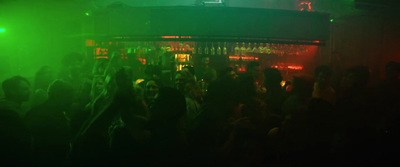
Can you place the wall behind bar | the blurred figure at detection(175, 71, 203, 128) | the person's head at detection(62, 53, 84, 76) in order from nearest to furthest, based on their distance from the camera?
the blurred figure at detection(175, 71, 203, 128) → the person's head at detection(62, 53, 84, 76) → the wall behind bar

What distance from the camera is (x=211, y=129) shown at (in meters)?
2.99

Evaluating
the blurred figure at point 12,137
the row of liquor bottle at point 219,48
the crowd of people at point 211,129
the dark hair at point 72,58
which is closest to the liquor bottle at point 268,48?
the row of liquor bottle at point 219,48

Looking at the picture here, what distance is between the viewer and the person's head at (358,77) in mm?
3473

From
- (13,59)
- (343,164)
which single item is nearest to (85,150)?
(343,164)

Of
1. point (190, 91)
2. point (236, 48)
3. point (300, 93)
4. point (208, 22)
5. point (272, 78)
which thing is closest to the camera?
point (300, 93)

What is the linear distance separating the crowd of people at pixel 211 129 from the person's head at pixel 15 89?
1 centimetres

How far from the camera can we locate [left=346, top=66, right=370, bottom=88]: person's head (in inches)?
137

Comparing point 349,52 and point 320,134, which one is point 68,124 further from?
point 349,52

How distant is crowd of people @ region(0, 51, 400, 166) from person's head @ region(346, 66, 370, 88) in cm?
1

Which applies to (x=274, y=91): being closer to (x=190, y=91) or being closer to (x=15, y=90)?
(x=190, y=91)

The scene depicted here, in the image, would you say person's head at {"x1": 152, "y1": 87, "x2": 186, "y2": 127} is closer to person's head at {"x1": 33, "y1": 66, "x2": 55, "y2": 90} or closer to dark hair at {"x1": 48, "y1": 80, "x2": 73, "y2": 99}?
dark hair at {"x1": 48, "y1": 80, "x2": 73, "y2": 99}

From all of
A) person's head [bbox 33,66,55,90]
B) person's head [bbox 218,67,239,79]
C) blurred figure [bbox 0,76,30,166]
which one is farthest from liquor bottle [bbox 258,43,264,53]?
blurred figure [bbox 0,76,30,166]

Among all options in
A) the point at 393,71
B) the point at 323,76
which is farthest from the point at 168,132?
the point at 393,71

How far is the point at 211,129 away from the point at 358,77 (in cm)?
207
